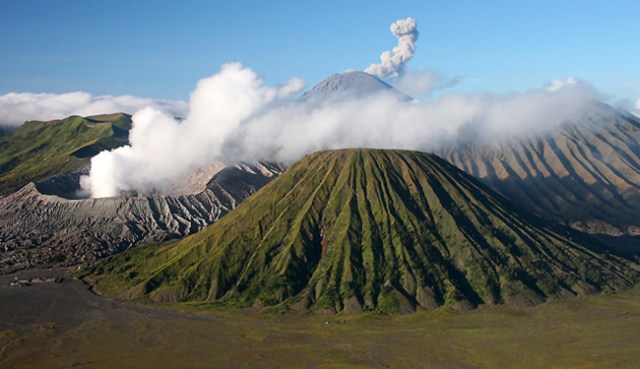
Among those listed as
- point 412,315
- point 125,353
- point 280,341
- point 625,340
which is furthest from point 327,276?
point 625,340

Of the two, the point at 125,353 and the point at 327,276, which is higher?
the point at 327,276

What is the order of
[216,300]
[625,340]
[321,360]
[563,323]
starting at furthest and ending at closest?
[216,300] → [563,323] → [625,340] → [321,360]

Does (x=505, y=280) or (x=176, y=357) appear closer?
(x=176, y=357)

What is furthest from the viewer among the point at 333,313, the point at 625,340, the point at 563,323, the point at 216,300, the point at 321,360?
the point at 216,300

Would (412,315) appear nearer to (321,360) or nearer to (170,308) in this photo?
(321,360)

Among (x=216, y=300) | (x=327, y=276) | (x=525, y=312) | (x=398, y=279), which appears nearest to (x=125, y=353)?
(x=216, y=300)

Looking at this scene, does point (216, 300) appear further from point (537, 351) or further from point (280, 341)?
point (537, 351)
